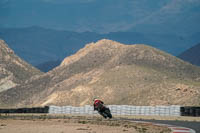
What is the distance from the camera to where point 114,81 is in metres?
131

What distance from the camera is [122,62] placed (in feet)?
479

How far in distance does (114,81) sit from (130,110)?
7317cm

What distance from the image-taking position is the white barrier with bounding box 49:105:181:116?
52938 millimetres

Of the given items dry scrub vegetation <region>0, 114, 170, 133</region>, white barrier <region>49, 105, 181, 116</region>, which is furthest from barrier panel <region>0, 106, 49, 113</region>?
dry scrub vegetation <region>0, 114, 170, 133</region>

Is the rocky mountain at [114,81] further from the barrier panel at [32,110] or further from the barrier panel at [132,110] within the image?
the barrier panel at [32,110]

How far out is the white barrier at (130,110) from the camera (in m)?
52.9

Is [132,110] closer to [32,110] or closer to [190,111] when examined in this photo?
[190,111]

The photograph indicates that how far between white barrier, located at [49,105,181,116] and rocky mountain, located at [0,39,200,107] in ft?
115

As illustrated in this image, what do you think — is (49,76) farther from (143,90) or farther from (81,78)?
(143,90)

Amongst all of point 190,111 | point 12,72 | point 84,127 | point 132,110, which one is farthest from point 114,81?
point 84,127

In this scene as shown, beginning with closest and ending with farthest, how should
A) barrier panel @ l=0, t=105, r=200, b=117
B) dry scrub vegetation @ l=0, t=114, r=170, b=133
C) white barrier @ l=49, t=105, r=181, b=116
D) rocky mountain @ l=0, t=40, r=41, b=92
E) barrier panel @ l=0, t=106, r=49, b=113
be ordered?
dry scrub vegetation @ l=0, t=114, r=170, b=133 → barrier panel @ l=0, t=105, r=200, b=117 → white barrier @ l=49, t=105, r=181, b=116 → barrier panel @ l=0, t=106, r=49, b=113 → rocky mountain @ l=0, t=40, r=41, b=92

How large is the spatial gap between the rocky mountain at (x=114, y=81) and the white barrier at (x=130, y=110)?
115 feet

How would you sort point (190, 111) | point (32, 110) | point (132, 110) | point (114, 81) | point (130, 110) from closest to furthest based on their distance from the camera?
1. point (190, 111)
2. point (132, 110)
3. point (130, 110)
4. point (32, 110)
5. point (114, 81)

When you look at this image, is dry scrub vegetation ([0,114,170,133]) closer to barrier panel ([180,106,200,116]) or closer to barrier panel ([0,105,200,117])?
barrier panel ([180,106,200,116])
